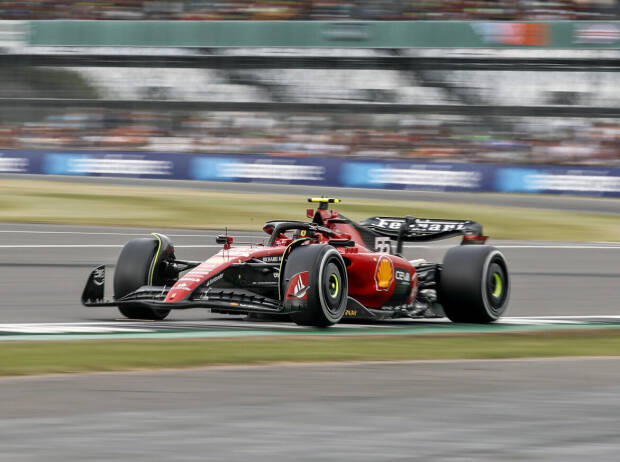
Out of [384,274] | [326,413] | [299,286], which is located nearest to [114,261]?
[384,274]

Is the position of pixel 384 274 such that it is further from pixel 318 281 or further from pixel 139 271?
pixel 139 271

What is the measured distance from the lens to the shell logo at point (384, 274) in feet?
31.8

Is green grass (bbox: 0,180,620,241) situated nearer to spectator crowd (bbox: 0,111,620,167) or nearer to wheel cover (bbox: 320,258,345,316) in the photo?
spectator crowd (bbox: 0,111,620,167)

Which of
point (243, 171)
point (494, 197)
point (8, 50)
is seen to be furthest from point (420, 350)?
point (8, 50)

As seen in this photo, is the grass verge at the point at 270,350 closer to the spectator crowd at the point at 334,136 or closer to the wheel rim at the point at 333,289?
the wheel rim at the point at 333,289

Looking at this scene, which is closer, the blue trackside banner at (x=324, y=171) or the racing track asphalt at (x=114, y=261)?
the racing track asphalt at (x=114, y=261)

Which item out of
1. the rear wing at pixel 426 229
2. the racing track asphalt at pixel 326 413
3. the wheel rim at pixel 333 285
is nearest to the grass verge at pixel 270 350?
the racing track asphalt at pixel 326 413

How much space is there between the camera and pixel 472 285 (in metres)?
9.93

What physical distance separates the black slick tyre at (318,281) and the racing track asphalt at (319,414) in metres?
1.80

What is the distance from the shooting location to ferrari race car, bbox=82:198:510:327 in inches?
345

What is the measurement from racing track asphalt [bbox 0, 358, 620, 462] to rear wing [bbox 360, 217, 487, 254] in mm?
3804

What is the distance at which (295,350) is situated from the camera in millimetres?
7438

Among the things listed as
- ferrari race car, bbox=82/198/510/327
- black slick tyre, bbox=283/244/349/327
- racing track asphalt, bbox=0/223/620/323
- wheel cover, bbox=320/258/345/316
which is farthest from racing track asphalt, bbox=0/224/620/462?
racing track asphalt, bbox=0/223/620/323

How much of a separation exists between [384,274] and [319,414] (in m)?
4.54
